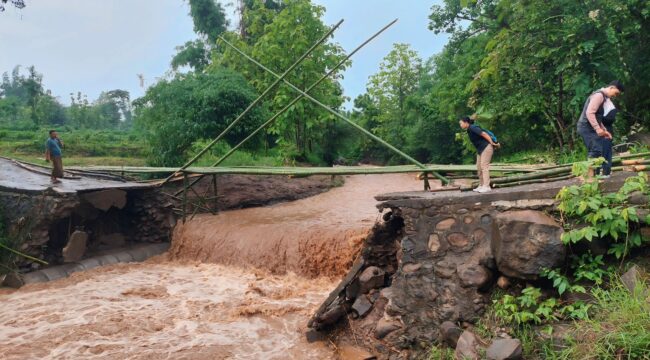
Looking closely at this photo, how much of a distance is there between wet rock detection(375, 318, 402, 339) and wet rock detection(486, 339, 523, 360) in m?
1.27

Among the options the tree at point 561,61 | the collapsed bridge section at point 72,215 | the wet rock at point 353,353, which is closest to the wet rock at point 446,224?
the wet rock at point 353,353

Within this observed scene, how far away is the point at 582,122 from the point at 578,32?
6243 millimetres

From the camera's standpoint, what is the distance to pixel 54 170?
37.6 ft

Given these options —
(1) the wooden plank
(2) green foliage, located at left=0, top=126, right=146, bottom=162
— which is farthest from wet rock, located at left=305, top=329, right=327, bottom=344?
(2) green foliage, located at left=0, top=126, right=146, bottom=162

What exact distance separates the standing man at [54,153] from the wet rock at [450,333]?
32.7 ft

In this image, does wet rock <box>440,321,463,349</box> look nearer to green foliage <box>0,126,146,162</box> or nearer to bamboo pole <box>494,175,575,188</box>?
bamboo pole <box>494,175,575,188</box>

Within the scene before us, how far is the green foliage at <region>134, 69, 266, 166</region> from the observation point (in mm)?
16016

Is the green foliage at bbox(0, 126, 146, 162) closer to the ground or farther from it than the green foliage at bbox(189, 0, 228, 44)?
closer to the ground

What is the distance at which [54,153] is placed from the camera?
1117cm

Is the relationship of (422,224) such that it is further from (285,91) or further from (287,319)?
(285,91)

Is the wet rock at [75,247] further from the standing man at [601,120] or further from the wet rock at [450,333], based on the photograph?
the standing man at [601,120]

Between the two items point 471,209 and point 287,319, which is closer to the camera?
point 471,209

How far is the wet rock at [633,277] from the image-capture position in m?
3.82

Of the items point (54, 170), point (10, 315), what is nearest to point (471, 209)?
point (10, 315)
